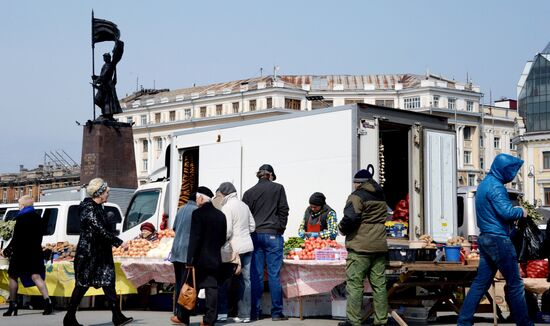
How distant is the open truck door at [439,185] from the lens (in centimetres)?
1353

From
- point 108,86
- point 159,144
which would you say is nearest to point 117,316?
point 108,86

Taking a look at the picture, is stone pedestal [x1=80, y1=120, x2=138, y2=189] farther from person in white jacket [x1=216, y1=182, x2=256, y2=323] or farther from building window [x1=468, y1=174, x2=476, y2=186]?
building window [x1=468, y1=174, x2=476, y2=186]

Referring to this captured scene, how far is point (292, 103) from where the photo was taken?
10206 centimetres

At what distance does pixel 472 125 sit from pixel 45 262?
318ft

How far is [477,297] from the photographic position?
354 inches

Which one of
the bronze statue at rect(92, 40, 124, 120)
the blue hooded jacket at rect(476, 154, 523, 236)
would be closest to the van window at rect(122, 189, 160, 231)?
the blue hooded jacket at rect(476, 154, 523, 236)

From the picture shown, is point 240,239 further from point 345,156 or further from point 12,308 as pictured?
point 12,308

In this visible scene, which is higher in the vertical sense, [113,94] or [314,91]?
[314,91]

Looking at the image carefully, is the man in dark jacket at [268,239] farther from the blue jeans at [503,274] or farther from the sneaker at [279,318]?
the blue jeans at [503,274]

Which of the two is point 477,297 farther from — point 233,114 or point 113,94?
point 233,114

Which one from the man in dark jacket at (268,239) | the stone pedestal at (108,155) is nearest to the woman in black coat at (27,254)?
the man in dark jacket at (268,239)

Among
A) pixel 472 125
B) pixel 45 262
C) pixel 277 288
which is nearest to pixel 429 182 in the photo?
pixel 277 288

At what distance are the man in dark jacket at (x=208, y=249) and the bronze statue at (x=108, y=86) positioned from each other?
19.2 meters

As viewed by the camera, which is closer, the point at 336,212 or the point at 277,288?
the point at 277,288
